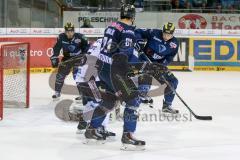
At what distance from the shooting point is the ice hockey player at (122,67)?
4.79m

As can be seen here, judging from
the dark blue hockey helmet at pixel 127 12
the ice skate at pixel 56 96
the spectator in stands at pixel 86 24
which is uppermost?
the spectator in stands at pixel 86 24

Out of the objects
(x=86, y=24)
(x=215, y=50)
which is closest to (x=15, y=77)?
(x=86, y=24)

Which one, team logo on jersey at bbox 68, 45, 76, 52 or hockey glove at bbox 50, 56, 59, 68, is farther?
team logo on jersey at bbox 68, 45, 76, 52

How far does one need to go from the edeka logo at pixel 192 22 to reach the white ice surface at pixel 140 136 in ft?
16.3

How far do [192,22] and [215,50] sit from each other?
4.30 ft

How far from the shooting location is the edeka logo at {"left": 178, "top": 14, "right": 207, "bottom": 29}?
43.5 feet

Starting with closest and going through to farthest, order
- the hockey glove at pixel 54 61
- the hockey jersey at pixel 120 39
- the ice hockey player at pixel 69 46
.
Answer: the hockey jersey at pixel 120 39, the hockey glove at pixel 54 61, the ice hockey player at pixel 69 46

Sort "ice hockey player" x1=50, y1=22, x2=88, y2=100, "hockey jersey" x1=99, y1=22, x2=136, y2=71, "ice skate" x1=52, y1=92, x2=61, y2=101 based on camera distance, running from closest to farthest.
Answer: "hockey jersey" x1=99, y1=22, x2=136, y2=71 < "ice hockey player" x1=50, y1=22, x2=88, y2=100 < "ice skate" x1=52, y1=92, x2=61, y2=101

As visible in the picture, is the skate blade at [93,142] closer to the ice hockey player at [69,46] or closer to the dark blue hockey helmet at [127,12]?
the dark blue hockey helmet at [127,12]

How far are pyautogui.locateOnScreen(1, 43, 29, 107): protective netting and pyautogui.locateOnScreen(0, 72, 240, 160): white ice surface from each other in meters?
0.25

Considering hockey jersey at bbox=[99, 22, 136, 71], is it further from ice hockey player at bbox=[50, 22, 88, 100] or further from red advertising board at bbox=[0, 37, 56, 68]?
red advertising board at bbox=[0, 37, 56, 68]

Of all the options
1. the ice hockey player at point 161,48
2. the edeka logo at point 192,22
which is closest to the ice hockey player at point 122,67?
the ice hockey player at point 161,48

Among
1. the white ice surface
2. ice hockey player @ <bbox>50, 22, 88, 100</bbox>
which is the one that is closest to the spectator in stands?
the white ice surface

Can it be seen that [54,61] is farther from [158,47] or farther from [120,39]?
[120,39]
